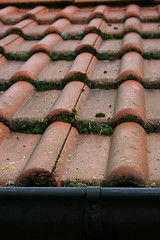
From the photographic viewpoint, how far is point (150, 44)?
2982 mm

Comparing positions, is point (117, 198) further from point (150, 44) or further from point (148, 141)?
point (150, 44)

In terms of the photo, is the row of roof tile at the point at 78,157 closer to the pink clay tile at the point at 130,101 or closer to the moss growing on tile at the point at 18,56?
the pink clay tile at the point at 130,101

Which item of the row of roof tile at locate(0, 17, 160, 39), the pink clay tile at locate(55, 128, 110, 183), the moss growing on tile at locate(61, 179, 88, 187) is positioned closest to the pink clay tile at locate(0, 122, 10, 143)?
the pink clay tile at locate(55, 128, 110, 183)

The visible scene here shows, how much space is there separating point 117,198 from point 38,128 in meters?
0.77

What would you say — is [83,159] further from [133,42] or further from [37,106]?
[133,42]

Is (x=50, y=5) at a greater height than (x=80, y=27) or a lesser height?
greater

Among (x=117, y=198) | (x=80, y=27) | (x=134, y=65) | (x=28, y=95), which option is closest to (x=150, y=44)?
(x=134, y=65)

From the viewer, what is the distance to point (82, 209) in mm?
1372

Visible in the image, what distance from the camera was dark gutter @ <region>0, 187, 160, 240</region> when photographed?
133 centimetres

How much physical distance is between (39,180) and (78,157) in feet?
0.87

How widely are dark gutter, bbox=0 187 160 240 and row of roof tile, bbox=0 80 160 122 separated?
659 mm

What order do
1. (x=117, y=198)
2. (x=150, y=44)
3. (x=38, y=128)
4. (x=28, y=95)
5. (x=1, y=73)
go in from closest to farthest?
(x=117, y=198)
(x=38, y=128)
(x=28, y=95)
(x=1, y=73)
(x=150, y=44)

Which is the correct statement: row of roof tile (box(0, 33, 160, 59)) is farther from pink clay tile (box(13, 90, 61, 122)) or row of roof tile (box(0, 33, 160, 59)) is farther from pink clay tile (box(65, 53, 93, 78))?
pink clay tile (box(13, 90, 61, 122))

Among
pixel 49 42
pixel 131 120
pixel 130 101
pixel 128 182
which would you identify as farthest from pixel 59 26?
pixel 128 182
